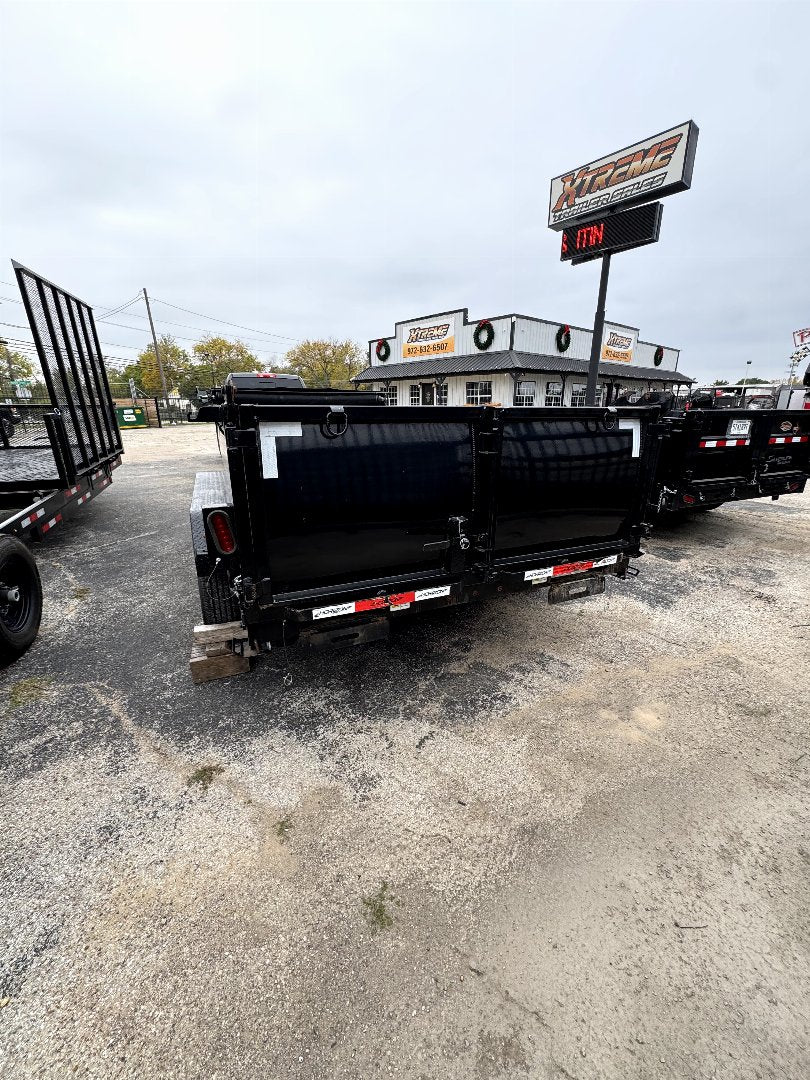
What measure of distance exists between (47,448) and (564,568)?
29.5ft

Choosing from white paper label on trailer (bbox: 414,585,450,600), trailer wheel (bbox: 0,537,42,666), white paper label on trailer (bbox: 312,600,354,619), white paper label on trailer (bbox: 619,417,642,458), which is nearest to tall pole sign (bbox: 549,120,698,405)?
white paper label on trailer (bbox: 619,417,642,458)

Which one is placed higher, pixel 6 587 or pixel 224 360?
pixel 224 360

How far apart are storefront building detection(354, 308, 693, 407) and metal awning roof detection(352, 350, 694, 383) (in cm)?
5

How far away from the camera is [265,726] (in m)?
3.24

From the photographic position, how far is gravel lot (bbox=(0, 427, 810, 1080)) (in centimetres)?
164

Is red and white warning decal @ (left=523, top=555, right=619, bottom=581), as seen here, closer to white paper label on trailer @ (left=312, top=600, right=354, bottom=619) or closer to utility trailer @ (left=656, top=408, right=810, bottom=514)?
white paper label on trailer @ (left=312, top=600, right=354, bottom=619)

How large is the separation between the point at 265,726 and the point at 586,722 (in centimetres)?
226

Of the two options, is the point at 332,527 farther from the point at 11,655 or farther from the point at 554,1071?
the point at 11,655

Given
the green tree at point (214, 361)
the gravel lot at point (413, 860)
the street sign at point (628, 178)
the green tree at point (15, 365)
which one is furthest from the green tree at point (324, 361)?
the gravel lot at point (413, 860)

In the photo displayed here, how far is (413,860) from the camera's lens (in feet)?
7.48

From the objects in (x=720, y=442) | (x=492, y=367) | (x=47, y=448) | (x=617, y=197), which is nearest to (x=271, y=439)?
(x=720, y=442)

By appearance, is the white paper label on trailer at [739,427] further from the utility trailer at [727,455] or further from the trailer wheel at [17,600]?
the trailer wheel at [17,600]

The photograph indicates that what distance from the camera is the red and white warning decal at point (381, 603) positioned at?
3.00 metres

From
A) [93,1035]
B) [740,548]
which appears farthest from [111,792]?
[740,548]
